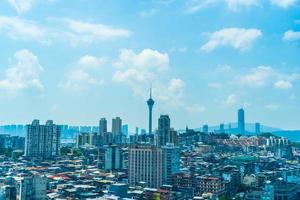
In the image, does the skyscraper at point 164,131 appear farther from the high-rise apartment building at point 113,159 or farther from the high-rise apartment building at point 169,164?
the high-rise apartment building at point 169,164

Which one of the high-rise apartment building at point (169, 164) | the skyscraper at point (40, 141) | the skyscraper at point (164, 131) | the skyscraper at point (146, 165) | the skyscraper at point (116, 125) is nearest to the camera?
the skyscraper at point (146, 165)

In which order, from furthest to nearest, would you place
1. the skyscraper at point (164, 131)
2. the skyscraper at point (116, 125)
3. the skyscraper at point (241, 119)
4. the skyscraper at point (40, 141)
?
the skyscraper at point (241, 119), the skyscraper at point (116, 125), the skyscraper at point (164, 131), the skyscraper at point (40, 141)

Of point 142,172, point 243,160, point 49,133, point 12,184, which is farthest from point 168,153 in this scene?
point 49,133

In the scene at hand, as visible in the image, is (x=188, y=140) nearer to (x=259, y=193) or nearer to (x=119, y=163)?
(x=119, y=163)

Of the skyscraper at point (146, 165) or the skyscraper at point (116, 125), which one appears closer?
the skyscraper at point (146, 165)

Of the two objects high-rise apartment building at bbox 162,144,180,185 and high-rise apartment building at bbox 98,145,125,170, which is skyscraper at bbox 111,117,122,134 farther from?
high-rise apartment building at bbox 162,144,180,185

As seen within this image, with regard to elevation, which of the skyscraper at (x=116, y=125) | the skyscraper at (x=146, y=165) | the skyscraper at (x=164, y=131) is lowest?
the skyscraper at (x=146, y=165)

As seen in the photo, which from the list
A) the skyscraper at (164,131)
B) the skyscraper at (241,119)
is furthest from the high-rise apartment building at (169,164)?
the skyscraper at (241,119)
